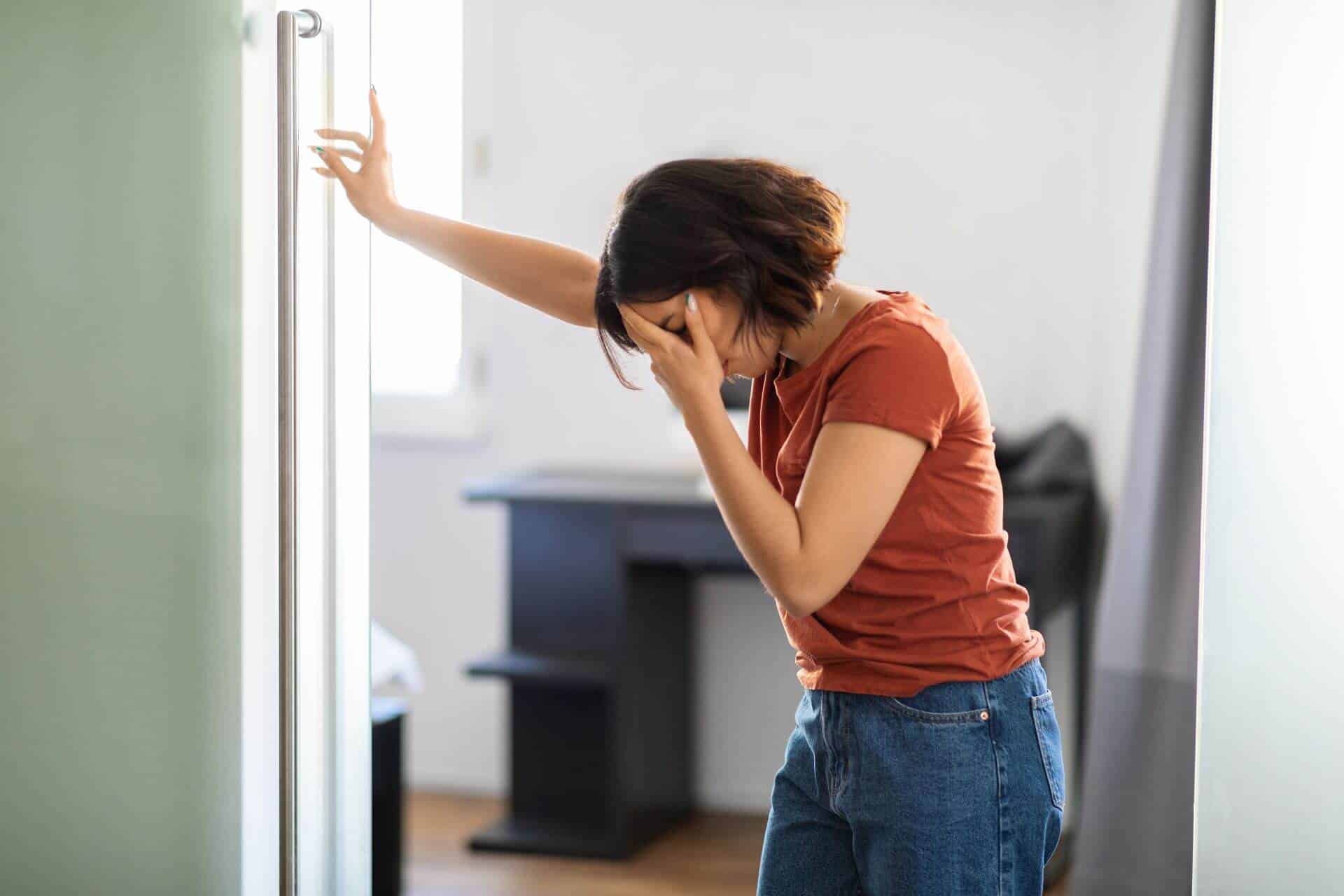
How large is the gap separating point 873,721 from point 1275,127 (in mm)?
666

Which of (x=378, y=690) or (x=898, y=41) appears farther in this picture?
(x=378, y=690)

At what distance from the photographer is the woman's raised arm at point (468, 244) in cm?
140

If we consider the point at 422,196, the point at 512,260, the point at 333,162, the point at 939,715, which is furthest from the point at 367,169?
the point at 422,196

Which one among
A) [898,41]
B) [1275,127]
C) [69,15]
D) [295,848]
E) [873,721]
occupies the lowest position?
[295,848]

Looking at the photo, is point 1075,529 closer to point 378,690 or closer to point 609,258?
point 378,690

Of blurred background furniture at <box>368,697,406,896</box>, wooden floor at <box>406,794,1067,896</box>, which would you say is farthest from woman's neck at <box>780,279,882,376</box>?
wooden floor at <box>406,794,1067,896</box>

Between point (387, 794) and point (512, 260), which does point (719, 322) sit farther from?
point (387, 794)

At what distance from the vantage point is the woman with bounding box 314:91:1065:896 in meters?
1.06

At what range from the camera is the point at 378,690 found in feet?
11.3

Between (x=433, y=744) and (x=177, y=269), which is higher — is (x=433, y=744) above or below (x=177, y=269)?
below

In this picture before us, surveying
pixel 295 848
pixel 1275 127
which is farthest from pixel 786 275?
pixel 295 848

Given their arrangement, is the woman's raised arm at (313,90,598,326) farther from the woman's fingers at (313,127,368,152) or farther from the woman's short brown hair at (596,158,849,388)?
the woman's short brown hair at (596,158,849,388)

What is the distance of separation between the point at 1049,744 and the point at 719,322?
0.46m

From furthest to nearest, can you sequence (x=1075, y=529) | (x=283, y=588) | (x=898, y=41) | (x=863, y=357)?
(x=898, y=41) < (x=1075, y=529) < (x=283, y=588) < (x=863, y=357)
